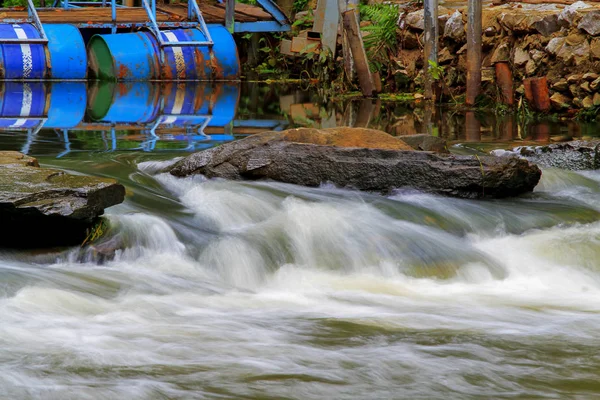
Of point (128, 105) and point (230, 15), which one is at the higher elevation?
point (230, 15)

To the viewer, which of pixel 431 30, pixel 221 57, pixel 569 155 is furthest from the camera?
pixel 221 57

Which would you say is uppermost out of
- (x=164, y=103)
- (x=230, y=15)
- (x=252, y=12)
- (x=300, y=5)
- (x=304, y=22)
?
(x=300, y=5)

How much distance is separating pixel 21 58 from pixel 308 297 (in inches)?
536

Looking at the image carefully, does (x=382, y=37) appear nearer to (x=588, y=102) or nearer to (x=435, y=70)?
(x=435, y=70)

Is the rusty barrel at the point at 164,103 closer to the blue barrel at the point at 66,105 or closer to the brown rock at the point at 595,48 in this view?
the blue barrel at the point at 66,105

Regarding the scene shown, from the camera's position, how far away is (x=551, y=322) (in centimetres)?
428

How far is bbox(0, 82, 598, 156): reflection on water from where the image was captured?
8805 mm

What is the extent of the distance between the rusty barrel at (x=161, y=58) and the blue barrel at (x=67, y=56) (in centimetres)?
55

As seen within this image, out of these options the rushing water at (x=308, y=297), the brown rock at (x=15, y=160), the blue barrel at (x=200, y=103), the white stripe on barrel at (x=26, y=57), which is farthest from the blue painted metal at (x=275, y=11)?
the brown rock at (x=15, y=160)

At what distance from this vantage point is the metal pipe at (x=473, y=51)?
11.9 m

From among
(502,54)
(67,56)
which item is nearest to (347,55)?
(502,54)

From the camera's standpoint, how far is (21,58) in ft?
55.6

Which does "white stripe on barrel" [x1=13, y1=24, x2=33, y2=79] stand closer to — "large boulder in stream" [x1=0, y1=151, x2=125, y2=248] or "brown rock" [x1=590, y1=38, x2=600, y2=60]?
"brown rock" [x1=590, y1=38, x2=600, y2=60]

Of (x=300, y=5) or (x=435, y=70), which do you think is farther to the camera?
(x=300, y=5)
